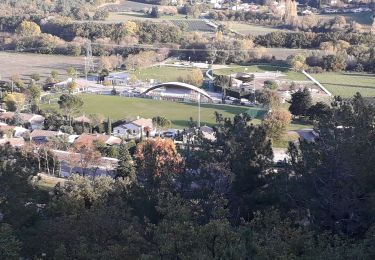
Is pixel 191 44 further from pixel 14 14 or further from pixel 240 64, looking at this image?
pixel 14 14

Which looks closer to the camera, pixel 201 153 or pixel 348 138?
pixel 348 138

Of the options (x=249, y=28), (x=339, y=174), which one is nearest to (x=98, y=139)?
(x=339, y=174)

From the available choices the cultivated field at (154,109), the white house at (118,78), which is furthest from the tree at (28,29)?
the cultivated field at (154,109)

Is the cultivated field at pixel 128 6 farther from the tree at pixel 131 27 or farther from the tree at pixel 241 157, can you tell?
the tree at pixel 241 157

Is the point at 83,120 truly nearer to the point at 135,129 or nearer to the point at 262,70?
the point at 135,129

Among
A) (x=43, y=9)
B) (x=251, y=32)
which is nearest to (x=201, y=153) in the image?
(x=251, y=32)

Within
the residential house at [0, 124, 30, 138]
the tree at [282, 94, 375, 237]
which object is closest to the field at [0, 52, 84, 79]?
the residential house at [0, 124, 30, 138]
